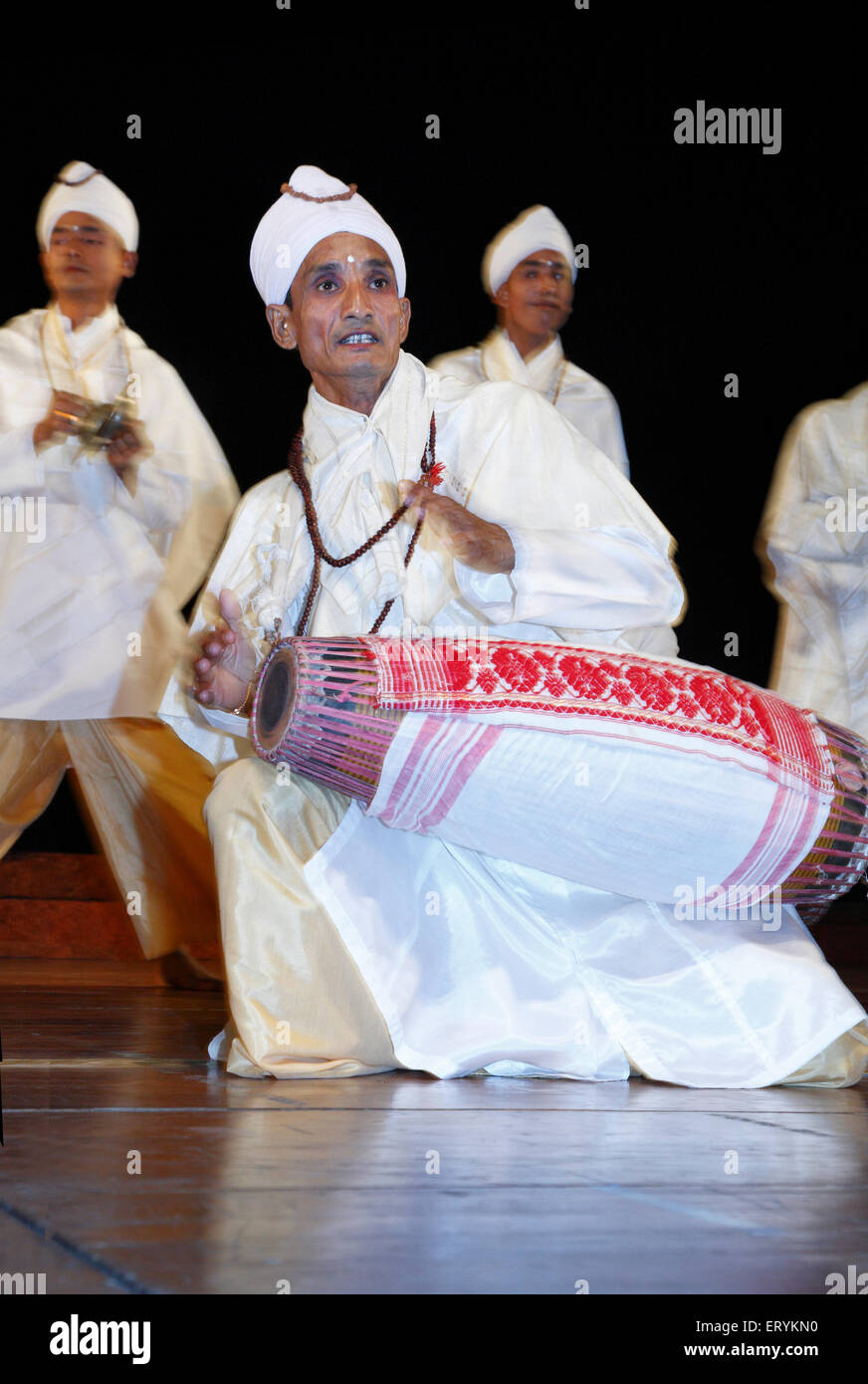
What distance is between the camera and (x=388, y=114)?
18.5ft

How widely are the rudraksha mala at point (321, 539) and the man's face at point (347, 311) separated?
0.14 meters

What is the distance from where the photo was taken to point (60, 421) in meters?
3.75

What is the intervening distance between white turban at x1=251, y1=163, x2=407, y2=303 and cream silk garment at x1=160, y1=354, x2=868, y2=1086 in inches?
14.1

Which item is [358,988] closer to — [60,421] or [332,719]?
[332,719]

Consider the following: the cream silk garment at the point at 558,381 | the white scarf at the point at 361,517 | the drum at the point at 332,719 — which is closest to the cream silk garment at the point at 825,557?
the cream silk garment at the point at 558,381

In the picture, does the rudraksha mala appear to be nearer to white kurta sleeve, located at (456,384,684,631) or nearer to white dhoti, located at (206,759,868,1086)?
white kurta sleeve, located at (456,384,684,631)

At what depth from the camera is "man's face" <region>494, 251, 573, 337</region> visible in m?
4.61

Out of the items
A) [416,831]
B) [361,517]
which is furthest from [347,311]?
[416,831]

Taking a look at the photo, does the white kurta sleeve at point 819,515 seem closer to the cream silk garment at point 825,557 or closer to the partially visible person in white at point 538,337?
the cream silk garment at point 825,557

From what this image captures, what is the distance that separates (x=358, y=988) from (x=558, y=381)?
2.86 m

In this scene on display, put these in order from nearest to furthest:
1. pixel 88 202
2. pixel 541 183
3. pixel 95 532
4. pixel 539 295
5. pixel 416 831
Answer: pixel 416 831, pixel 95 532, pixel 88 202, pixel 539 295, pixel 541 183

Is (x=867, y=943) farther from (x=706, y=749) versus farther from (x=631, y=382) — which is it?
(x=706, y=749)

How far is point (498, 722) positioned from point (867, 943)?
3060 mm

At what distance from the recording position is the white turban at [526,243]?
15.5 ft
